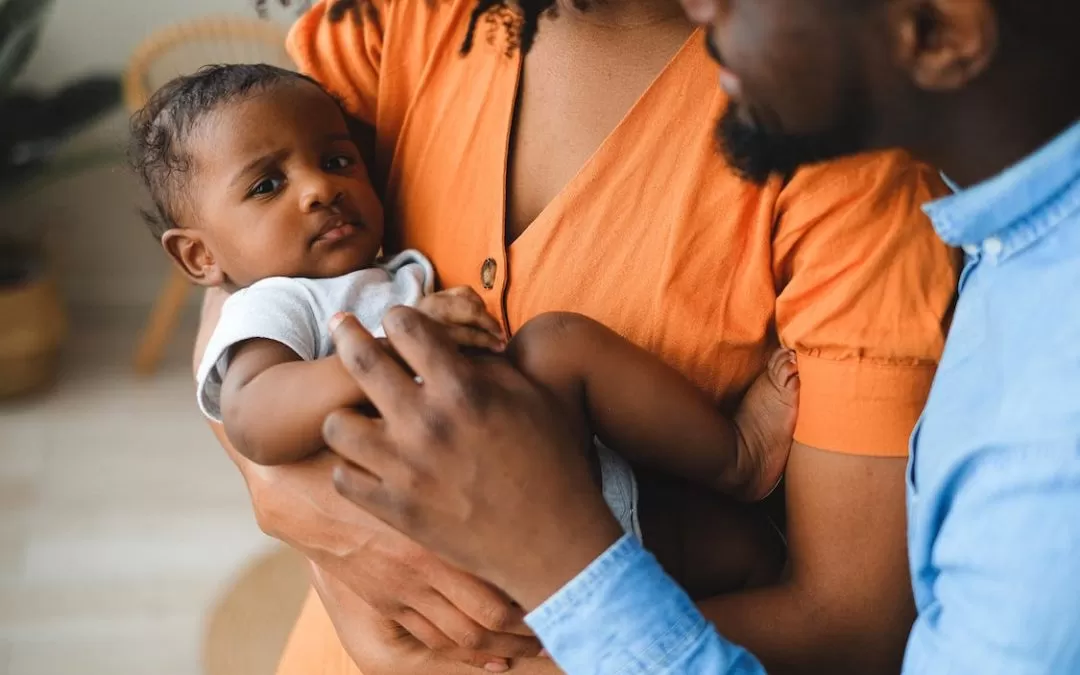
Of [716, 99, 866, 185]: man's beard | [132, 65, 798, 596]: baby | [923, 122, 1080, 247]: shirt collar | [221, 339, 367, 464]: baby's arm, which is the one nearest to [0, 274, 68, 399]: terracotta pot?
[132, 65, 798, 596]: baby

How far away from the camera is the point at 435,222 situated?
997 millimetres

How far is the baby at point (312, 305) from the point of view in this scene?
32.7 inches

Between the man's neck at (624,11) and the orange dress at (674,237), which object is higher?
the man's neck at (624,11)

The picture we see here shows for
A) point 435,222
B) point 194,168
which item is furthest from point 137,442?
point 435,222

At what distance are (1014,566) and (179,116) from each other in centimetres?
92

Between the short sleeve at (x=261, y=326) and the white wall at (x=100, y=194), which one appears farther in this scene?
the white wall at (x=100, y=194)

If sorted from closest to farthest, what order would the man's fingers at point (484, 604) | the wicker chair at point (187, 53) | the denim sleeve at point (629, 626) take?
the denim sleeve at point (629, 626), the man's fingers at point (484, 604), the wicker chair at point (187, 53)

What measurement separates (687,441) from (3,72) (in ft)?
8.27

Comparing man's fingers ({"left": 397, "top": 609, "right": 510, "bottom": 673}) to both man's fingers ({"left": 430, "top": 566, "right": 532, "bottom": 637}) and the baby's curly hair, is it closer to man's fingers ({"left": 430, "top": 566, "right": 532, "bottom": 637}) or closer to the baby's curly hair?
man's fingers ({"left": 430, "top": 566, "right": 532, "bottom": 637})

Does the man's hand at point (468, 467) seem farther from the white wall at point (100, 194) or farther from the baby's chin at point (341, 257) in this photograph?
the white wall at point (100, 194)

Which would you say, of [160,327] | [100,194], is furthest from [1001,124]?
[100,194]

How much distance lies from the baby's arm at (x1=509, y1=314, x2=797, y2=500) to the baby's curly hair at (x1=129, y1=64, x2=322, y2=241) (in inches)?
17.9

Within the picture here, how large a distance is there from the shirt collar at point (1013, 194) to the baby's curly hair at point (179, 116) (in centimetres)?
71

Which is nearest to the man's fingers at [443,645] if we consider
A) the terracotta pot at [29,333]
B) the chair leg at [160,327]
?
the terracotta pot at [29,333]
